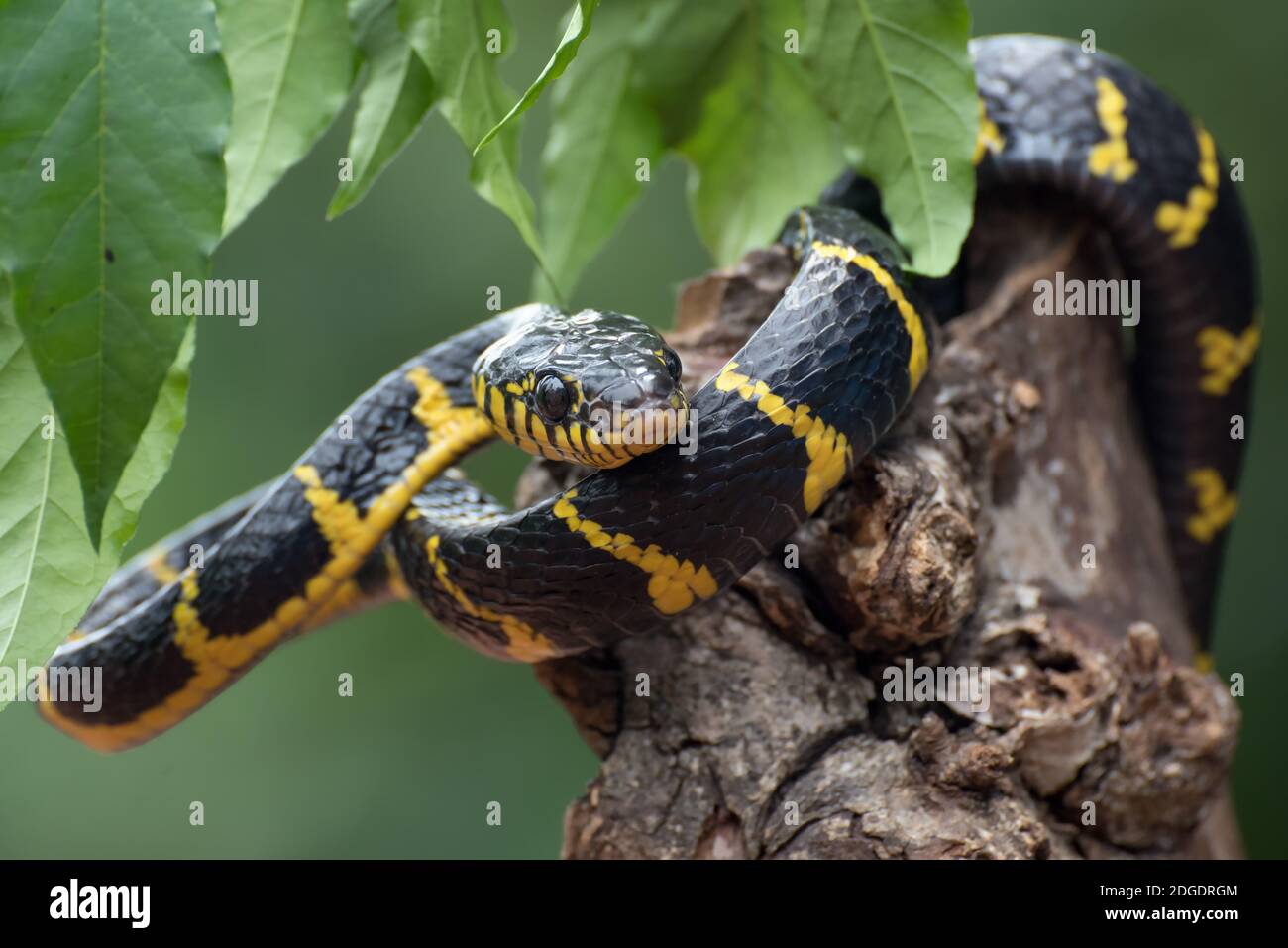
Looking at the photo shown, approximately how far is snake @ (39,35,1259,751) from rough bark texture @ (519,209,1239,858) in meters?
0.18

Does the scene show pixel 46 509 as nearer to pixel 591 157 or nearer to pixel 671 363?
pixel 671 363

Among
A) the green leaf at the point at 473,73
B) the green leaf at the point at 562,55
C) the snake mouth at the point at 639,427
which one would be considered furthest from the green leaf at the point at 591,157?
the green leaf at the point at 562,55

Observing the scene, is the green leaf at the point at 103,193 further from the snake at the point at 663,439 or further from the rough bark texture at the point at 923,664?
the rough bark texture at the point at 923,664

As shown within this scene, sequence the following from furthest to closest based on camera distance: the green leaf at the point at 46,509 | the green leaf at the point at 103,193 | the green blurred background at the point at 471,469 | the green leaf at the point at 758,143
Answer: the green blurred background at the point at 471,469 → the green leaf at the point at 758,143 → the green leaf at the point at 46,509 → the green leaf at the point at 103,193

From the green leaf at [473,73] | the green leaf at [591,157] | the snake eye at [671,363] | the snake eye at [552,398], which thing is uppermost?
the green leaf at [591,157]

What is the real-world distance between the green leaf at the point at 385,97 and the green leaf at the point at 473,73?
0.07m

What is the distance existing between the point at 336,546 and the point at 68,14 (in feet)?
3.58

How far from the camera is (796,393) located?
5.74 feet

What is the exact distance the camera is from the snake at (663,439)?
1.73 meters

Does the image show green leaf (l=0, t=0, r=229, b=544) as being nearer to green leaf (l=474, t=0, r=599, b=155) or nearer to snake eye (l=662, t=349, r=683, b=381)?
green leaf (l=474, t=0, r=599, b=155)

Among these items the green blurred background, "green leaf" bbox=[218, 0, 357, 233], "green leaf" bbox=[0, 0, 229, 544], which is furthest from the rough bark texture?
the green blurred background

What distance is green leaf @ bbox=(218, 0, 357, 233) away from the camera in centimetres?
171

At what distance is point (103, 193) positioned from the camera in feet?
4.17
